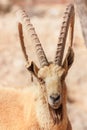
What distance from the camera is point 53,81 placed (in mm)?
7027

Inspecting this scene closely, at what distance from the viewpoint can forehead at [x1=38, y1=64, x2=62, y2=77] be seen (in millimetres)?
7137

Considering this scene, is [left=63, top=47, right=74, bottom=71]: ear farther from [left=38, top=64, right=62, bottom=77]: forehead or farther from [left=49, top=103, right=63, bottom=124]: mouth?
[left=49, top=103, right=63, bottom=124]: mouth

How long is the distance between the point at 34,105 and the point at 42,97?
0.33 m

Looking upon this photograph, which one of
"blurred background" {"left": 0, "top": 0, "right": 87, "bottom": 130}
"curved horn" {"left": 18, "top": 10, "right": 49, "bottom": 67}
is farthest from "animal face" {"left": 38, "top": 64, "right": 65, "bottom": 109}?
"blurred background" {"left": 0, "top": 0, "right": 87, "bottom": 130}

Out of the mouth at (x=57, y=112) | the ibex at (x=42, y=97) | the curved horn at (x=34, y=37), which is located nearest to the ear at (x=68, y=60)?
the ibex at (x=42, y=97)

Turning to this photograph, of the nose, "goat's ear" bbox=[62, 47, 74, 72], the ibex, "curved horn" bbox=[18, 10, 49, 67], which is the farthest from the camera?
"goat's ear" bbox=[62, 47, 74, 72]

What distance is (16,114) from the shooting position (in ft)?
26.3

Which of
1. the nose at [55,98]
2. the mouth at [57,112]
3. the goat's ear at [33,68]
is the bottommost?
the mouth at [57,112]

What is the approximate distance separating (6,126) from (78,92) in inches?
304

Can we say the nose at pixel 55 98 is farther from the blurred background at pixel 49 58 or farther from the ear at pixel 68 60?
the blurred background at pixel 49 58

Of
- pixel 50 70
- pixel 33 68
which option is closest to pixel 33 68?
pixel 33 68

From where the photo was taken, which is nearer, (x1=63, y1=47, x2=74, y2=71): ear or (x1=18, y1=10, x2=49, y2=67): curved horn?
(x1=18, y1=10, x2=49, y2=67): curved horn

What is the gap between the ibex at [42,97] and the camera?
7.10m

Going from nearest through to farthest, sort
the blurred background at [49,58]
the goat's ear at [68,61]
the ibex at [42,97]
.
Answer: the ibex at [42,97], the goat's ear at [68,61], the blurred background at [49,58]
